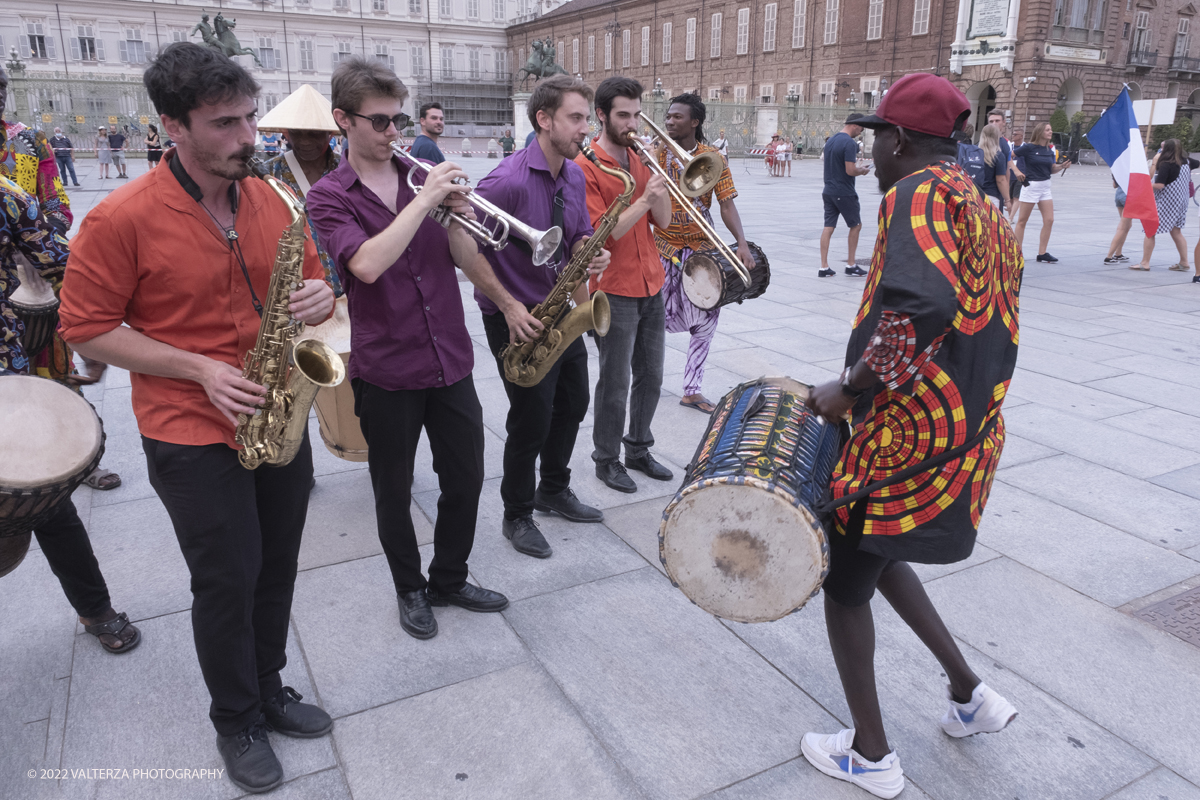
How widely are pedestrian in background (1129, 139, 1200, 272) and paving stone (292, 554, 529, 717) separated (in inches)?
427

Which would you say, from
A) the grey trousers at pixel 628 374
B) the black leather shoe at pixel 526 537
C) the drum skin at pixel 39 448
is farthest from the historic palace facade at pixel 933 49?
the drum skin at pixel 39 448

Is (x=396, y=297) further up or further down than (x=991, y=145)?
further down

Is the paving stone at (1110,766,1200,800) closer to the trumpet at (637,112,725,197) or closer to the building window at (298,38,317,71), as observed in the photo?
the trumpet at (637,112,725,197)

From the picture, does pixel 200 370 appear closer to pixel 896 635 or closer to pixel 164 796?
pixel 164 796

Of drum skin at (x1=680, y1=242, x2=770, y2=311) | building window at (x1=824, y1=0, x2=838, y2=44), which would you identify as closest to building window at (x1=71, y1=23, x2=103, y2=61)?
building window at (x1=824, y1=0, x2=838, y2=44)

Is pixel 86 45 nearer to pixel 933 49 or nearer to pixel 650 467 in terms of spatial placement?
pixel 933 49

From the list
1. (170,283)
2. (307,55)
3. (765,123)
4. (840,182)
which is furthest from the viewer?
(307,55)

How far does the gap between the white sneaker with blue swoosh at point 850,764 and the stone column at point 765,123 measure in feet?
148

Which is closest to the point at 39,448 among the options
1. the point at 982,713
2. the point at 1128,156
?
the point at 982,713

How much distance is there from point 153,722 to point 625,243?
284cm

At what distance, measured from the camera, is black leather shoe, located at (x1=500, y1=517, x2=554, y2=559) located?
3754mm

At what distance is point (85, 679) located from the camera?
2854mm

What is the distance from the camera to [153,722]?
2.64 m

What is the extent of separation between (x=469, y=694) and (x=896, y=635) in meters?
1.65
